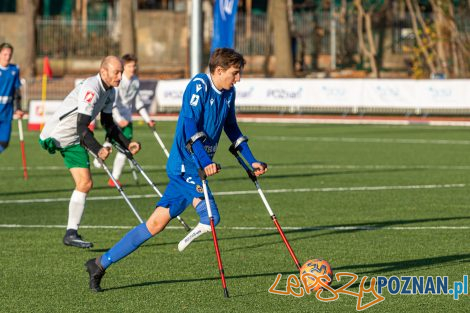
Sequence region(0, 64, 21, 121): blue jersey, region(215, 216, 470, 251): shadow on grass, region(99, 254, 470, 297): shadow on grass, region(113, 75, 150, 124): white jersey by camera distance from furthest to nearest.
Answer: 1. region(113, 75, 150, 124): white jersey
2. region(0, 64, 21, 121): blue jersey
3. region(215, 216, 470, 251): shadow on grass
4. region(99, 254, 470, 297): shadow on grass

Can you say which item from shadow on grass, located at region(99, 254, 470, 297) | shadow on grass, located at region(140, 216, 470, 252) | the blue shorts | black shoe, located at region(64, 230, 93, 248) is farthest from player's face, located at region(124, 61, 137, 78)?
the blue shorts

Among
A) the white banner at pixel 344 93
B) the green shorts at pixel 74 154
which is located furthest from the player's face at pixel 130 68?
the white banner at pixel 344 93

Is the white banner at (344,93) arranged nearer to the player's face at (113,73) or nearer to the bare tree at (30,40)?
the bare tree at (30,40)

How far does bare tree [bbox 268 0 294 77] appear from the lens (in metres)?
48.1

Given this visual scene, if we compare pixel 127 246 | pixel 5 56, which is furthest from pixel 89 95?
pixel 5 56

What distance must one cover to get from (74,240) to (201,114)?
3.30 metres

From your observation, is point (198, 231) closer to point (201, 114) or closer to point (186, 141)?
point (186, 141)

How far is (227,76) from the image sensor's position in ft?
32.6

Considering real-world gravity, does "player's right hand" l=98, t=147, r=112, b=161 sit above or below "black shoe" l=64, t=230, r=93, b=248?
above

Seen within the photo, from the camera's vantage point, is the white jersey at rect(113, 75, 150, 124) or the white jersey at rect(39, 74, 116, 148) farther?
the white jersey at rect(113, 75, 150, 124)

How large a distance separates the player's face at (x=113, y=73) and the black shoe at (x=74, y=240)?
1785 millimetres

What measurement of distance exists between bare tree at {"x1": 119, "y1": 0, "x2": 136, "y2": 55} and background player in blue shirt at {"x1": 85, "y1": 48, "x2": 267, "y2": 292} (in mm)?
41755

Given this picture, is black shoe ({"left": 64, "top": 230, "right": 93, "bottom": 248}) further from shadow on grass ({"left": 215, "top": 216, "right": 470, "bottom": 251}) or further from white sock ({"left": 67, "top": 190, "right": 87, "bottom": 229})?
shadow on grass ({"left": 215, "top": 216, "right": 470, "bottom": 251})

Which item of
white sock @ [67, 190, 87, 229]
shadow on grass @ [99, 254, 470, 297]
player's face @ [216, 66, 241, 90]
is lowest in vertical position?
shadow on grass @ [99, 254, 470, 297]
